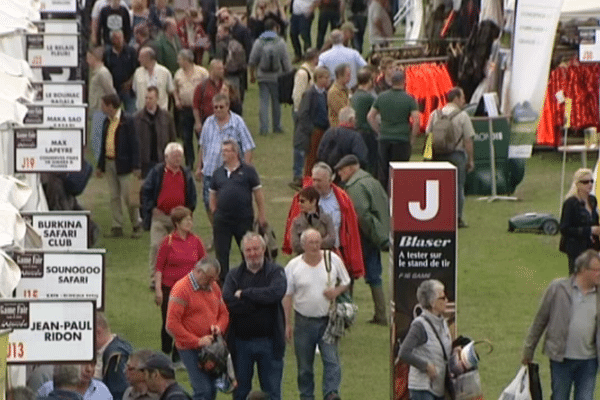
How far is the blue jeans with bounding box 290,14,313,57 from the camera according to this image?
3762 centimetres

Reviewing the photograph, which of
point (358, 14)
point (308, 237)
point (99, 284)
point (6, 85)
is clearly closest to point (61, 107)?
point (6, 85)

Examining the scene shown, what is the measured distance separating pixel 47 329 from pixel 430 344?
12.5 feet

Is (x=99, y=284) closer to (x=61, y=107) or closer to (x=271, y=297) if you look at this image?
(x=271, y=297)

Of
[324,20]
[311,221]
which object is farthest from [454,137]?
[324,20]

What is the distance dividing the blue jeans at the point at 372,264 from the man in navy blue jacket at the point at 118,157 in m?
4.87

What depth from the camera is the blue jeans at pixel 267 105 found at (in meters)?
29.9

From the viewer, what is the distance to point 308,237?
51.8 ft

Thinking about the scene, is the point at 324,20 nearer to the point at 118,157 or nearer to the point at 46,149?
the point at 118,157

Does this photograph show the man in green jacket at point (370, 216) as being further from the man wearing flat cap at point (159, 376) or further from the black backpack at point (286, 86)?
the black backpack at point (286, 86)

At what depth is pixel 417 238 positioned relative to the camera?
50.2 ft

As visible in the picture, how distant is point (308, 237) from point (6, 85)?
3270mm

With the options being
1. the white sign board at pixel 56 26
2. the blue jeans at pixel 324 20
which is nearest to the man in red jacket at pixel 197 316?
the white sign board at pixel 56 26

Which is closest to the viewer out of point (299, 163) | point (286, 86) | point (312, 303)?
point (312, 303)

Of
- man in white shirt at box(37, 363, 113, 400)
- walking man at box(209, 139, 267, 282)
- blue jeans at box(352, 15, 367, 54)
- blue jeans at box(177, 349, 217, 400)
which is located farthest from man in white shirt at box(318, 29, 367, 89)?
man in white shirt at box(37, 363, 113, 400)
